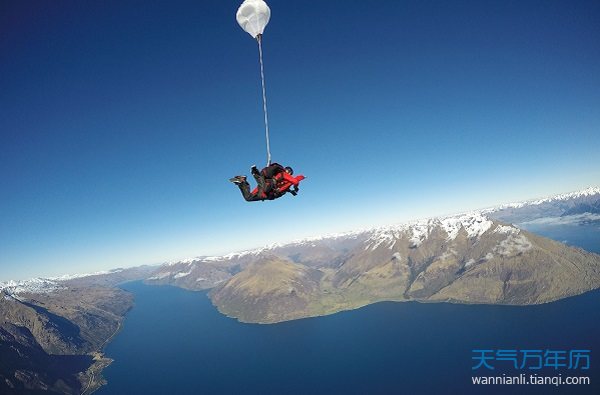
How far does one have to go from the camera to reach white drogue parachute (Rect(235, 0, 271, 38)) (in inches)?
717

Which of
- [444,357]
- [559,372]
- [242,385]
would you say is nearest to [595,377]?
[559,372]

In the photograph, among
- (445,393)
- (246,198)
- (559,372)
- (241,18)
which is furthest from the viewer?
(559,372)

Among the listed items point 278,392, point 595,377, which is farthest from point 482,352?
point 278,392

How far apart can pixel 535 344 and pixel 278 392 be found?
15667cm

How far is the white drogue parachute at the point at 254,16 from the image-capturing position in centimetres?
1820

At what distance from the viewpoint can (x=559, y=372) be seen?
173000 millimetres

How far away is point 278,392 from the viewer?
17938cm

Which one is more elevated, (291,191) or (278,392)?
(291,191)

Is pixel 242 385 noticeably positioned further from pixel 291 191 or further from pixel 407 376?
pixel 291 191

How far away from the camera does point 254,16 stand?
18328mm

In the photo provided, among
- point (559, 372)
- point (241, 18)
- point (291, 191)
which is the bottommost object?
point (559, 372)

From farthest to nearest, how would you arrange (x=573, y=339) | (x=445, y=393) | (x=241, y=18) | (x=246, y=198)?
(x=573, y=339)
(x=445, y=393)
(x=246, y=198)
(x=241, y=18)

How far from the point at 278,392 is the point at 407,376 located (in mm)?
71741

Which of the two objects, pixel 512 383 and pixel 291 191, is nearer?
pixel 291 191
